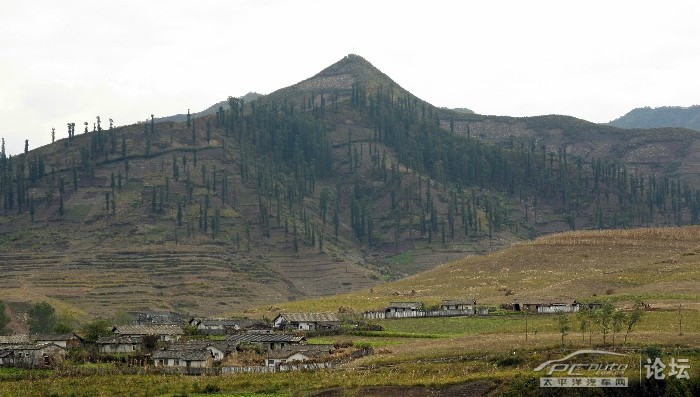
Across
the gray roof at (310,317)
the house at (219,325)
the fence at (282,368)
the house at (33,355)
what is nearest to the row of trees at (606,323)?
the fence at (282,368)

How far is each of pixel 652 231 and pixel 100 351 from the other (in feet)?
356

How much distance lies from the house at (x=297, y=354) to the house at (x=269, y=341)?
5.22m

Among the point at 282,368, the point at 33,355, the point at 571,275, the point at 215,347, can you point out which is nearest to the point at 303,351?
the point at 282,368

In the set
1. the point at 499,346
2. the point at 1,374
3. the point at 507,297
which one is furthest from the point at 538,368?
the point at 507,297

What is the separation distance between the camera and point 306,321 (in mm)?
125000

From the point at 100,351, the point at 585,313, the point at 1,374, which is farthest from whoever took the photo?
the point at 100,351

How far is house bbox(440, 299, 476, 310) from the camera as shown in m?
131

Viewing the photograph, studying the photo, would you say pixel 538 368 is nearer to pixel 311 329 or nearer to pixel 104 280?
pixel 311 329

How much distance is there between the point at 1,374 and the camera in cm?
9188

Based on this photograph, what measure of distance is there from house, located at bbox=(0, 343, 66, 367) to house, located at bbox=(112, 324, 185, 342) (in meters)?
12.4

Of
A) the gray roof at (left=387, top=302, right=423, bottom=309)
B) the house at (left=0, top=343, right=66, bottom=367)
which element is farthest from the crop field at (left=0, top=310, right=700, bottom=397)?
the gray roof at (left=387, top=302, right=423, bottom=309)

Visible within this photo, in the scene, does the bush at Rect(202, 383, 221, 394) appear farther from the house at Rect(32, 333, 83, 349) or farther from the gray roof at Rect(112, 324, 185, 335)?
the gray roof at Rect(112, 324, 185, 335)

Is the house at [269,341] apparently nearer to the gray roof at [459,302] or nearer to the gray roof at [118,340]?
the gray roof at [118,340]

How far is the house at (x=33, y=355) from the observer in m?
96.8
